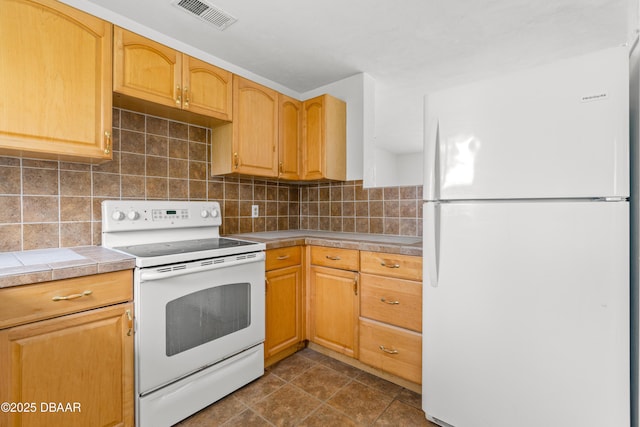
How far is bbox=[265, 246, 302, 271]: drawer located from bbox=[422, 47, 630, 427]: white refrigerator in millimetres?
985

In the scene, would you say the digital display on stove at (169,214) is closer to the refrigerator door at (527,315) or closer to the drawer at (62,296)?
the drawer at (62,296)

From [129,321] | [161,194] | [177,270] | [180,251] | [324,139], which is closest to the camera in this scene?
[129,321]

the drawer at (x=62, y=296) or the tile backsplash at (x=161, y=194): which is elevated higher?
the tile backsplash at (x=161, y=194)

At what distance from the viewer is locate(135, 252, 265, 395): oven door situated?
1.38 metres

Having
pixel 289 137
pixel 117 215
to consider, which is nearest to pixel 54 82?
pixel 117 215

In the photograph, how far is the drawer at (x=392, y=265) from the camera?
5.63 ft

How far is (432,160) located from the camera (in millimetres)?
1421

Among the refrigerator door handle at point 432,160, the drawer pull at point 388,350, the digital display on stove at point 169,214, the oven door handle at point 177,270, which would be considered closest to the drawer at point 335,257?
the drawer pull at point 388,350

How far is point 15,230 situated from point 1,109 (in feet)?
2.05

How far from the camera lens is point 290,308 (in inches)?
84.7

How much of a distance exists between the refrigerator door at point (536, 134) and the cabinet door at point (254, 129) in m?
1.29

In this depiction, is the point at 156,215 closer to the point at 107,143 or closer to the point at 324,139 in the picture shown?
the point at 107,143

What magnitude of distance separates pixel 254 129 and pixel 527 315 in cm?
198

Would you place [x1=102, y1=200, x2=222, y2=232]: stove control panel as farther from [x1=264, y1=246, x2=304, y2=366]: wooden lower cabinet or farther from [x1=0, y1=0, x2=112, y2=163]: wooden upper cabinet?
[x1=264, y1=246, x2=304, y2=366]: wooden lower cabinet
